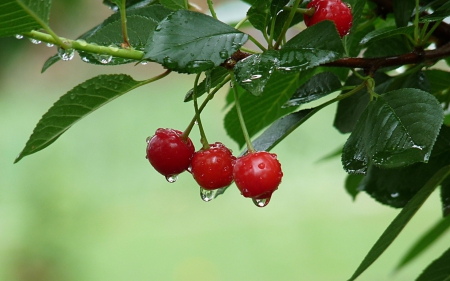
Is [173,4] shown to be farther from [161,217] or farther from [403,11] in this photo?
[161,217]

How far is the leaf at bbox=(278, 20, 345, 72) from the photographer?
19.0 inches

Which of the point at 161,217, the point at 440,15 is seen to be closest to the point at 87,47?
the point at 440,15

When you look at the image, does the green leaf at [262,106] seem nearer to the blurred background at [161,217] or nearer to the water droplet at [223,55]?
the water droplet at [223,55]

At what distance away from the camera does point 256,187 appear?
0.54 meters

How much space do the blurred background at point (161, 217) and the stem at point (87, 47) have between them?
2.31 meters

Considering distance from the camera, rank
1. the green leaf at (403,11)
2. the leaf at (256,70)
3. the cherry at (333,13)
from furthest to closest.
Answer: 1. the green leaf at (403,11)
2. the cherry at (333,13)
3. the leaf at (256,70)

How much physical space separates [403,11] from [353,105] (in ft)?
0.47

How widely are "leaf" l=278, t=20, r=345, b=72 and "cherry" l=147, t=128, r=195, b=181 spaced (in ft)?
0.55

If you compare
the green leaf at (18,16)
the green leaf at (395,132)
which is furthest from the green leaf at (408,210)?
the green leaf at (18,16)

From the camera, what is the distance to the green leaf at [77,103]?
55 cm

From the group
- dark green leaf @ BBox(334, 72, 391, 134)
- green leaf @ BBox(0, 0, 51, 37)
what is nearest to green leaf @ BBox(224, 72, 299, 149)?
dark green leaf @ BBox(334, 72, 391, 134)

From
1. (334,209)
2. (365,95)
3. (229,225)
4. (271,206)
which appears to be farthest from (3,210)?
(365,95)

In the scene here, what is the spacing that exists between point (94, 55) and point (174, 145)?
144 mm

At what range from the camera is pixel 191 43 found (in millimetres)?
483
